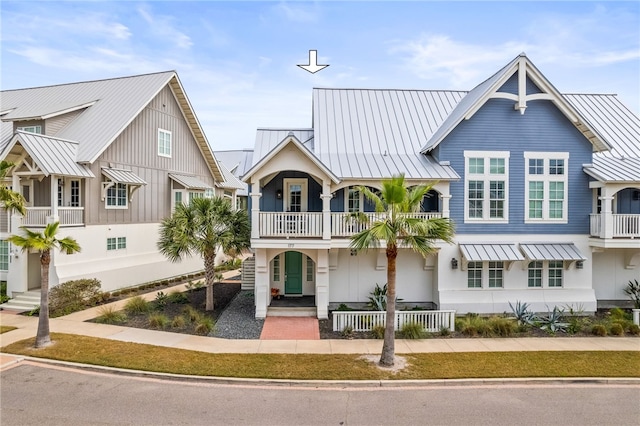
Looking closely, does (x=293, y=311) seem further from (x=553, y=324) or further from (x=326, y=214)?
(x=553, y=324)

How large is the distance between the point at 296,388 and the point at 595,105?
2183 centimetres

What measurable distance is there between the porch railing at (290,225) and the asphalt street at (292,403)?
6.67m

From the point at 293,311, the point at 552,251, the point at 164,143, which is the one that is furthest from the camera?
the point at 164,143

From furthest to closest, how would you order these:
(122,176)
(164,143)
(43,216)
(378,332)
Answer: (164,143) < (122,176) < (43,216) < (378,332)

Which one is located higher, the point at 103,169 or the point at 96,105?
the point at 96,105

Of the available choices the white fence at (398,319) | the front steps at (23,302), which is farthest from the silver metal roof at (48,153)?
the white fence at (398,319)

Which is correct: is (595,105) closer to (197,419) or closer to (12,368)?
(197,419)

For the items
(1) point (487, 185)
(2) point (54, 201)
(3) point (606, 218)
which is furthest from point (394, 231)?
(2) point (54, 201)

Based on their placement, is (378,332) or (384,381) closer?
(384,381)

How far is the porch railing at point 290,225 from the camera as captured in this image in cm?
1551

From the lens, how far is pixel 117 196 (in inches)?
823

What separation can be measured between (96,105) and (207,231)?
40.8 ft

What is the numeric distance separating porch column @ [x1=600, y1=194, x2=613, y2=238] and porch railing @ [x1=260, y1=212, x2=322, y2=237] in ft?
38.2

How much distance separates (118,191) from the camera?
2102 centimetres
